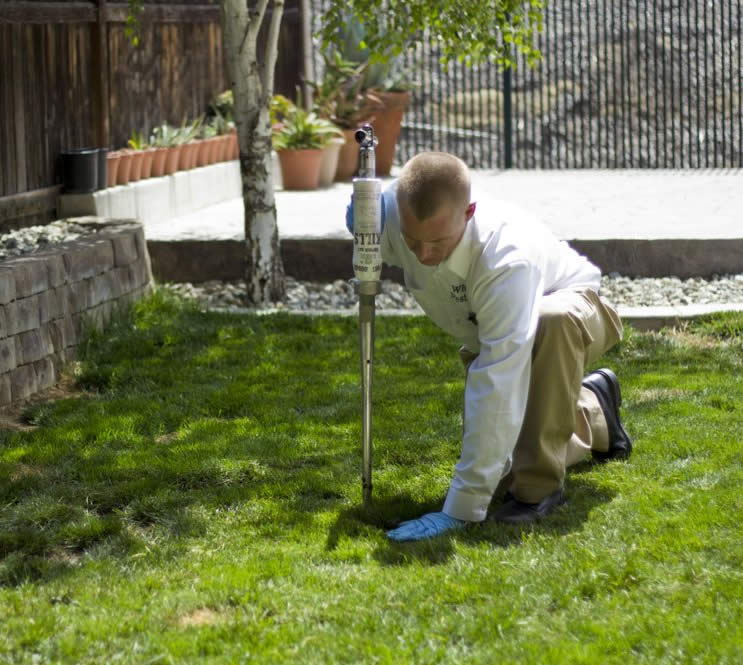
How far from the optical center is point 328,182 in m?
13.1

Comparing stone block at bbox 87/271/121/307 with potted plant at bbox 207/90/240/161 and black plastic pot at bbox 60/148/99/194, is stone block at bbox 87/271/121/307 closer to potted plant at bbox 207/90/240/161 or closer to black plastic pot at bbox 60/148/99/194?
black plastic pot at bbox 60/148/99/194

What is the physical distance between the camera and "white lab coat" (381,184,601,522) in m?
4.11

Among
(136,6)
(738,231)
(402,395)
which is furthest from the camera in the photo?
(738,231)

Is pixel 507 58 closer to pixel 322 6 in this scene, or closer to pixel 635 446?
pixel 635 446

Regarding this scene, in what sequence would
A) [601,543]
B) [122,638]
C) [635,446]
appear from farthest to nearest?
[635,446] < [601,543] < [122,638]

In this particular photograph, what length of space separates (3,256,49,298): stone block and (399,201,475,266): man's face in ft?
9.15

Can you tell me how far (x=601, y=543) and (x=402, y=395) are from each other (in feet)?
6.94

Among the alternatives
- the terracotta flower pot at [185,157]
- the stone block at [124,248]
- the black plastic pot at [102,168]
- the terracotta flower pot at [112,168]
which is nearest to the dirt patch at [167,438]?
the stone block at [124,248]

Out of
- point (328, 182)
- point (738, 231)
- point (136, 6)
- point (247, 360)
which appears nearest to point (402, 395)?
point (247, 360)

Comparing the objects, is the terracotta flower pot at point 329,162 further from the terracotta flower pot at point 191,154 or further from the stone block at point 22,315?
the stone block at point 22,315

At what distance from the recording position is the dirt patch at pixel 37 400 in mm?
5910

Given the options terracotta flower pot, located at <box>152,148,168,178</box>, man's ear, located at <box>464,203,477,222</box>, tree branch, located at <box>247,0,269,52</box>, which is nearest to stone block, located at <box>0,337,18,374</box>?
tree branch, located at <box>247,0,269,52</box>

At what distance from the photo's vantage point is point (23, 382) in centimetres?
628

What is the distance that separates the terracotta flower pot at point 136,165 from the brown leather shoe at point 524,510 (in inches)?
246
